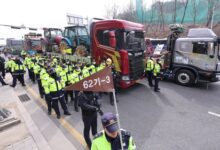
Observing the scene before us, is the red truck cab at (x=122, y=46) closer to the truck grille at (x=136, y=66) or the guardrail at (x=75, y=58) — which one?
the truck grille at (x=136, y=66)

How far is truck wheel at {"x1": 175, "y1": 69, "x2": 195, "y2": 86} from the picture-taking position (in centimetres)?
837

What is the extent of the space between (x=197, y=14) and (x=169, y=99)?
26.8 metres

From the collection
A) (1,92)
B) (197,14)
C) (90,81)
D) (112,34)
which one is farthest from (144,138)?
(197,14)

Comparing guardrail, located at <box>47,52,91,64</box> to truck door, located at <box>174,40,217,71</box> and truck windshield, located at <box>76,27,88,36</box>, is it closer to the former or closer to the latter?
truck windshield, located at <box>76,27,88,36</box>

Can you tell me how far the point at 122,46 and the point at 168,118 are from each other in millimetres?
3399

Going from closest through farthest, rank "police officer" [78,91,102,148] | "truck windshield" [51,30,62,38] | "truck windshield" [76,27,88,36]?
"police officer" [78,91,102,148], "truck windshield" [76,27,88,36], "truck windshield" [51,30,62,38]

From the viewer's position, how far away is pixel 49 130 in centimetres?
493

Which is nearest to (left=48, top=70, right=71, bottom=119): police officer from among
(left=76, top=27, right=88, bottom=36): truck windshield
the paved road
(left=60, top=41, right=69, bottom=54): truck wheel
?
the paved road

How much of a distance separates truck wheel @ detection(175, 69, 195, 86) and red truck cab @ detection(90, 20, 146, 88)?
202cm

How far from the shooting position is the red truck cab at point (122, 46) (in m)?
7.15

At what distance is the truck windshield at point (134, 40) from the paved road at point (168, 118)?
6.89ft

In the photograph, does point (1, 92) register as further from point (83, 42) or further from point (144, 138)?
point (144, 138)

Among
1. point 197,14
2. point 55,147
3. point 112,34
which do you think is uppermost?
point 197,14

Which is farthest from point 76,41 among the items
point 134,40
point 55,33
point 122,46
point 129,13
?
point 129,13
